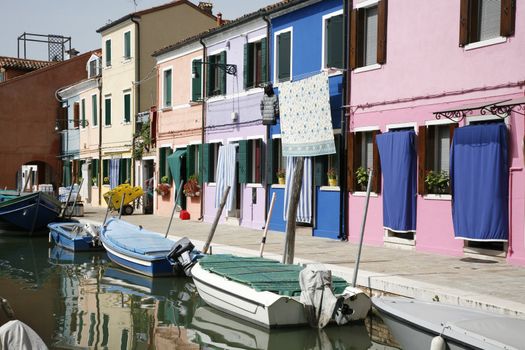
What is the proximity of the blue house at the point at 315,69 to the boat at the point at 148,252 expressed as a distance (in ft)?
12.3

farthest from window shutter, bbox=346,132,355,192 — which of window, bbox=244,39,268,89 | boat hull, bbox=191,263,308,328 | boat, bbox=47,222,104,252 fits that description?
boat, bbox=47,222,104,252

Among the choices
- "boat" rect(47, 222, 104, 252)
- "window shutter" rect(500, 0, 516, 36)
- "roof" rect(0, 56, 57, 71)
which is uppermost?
"roof" rect(0, 56, 57, 71)

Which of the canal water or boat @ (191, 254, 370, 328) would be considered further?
boat @ (191, 254, 370, 328)

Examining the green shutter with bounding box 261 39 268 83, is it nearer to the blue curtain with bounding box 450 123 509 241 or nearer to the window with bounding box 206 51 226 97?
the window with bounding box 206 51 226 97

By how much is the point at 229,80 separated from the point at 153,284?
9.07 meters

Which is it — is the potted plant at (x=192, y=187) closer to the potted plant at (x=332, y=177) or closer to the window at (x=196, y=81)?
the window at (x=196, y=81)

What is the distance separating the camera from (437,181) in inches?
541

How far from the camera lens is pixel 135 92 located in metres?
29.3

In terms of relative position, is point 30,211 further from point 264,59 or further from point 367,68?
point 367,68

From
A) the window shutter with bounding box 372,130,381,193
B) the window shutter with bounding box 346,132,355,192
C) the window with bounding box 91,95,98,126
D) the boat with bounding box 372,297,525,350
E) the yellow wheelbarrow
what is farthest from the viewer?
the window with bounding box 91,95,98,126

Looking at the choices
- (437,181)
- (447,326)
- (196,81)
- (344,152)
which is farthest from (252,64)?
(447,326)

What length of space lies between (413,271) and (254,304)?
2.85 m

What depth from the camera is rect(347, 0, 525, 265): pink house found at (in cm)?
1225

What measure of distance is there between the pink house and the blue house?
0.52 meters
